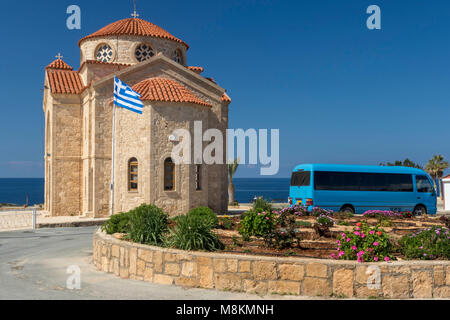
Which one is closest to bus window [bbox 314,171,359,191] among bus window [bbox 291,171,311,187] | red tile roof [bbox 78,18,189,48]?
bus window [bbox 291,171,311,187]

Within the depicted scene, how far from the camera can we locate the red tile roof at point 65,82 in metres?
26.1

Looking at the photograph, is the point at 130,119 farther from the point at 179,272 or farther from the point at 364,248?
the point at 364,248

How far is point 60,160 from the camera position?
26.1m

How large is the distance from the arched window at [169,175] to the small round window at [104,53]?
9.03 m

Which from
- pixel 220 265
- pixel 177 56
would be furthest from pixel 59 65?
pixel 220 265

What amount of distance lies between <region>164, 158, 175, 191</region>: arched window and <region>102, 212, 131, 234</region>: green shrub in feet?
32.0

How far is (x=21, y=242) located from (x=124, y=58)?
14.5 metres

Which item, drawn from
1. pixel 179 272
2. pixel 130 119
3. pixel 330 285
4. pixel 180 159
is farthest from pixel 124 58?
pixel 330 285

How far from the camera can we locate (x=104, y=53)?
2739cm

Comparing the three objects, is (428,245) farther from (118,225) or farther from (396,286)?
(118,225)

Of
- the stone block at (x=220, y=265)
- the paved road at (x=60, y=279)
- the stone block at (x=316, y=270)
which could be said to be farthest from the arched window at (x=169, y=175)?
the stone block at (x=316, y=270)

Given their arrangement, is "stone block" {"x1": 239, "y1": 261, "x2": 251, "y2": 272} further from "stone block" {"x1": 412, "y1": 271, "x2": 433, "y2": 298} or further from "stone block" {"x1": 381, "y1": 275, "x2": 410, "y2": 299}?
"stone block" {"x1": 412, "y1": 271, "x2": 433, "y2": 298}

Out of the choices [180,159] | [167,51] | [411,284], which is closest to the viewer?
[411,284]

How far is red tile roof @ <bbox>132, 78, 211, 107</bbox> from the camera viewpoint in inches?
859
